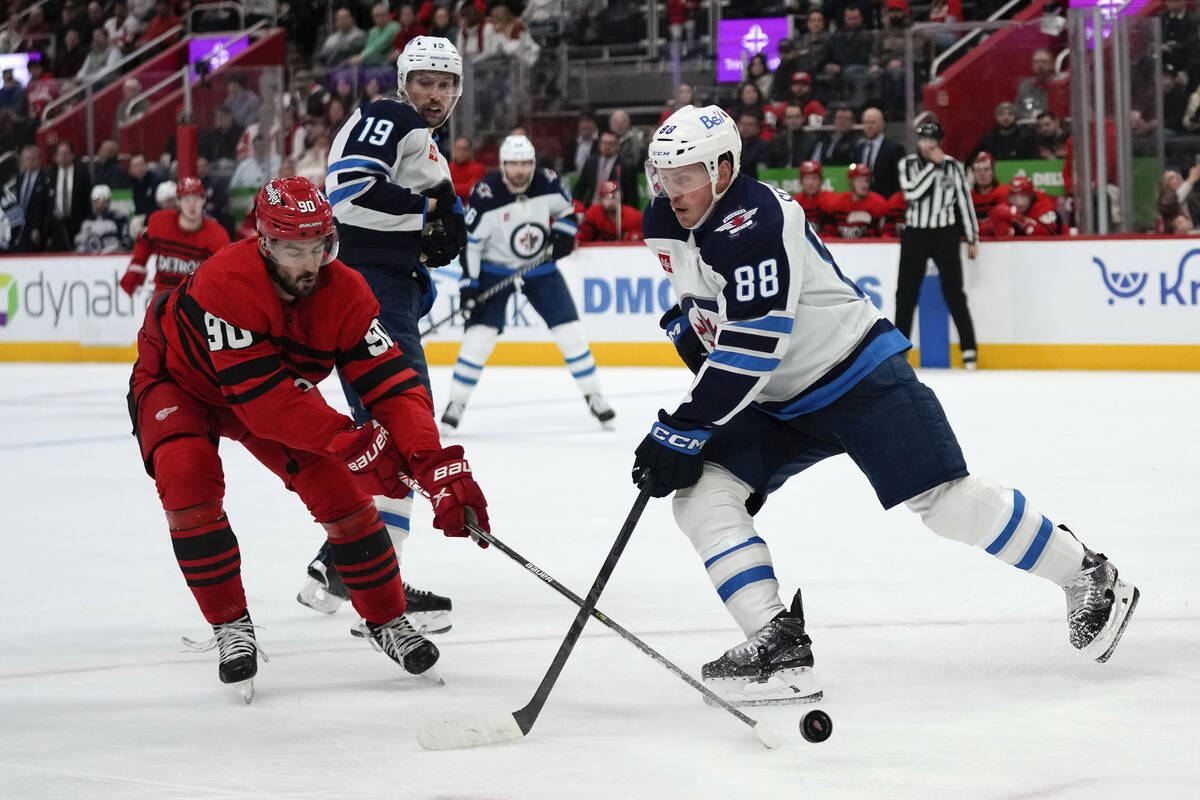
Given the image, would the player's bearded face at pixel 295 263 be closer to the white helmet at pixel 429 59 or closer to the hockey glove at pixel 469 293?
the white helmet at pixel 429 59

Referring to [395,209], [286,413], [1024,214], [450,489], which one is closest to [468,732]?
[450,489]

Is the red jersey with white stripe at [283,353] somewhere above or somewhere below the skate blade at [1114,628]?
above

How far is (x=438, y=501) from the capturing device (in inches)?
116

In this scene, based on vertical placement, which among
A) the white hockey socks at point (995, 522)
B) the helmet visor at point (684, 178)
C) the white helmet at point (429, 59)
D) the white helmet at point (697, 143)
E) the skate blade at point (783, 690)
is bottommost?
the skate blade at point (783, 690)

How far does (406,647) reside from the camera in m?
3.17

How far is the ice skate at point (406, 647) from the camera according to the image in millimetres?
3158

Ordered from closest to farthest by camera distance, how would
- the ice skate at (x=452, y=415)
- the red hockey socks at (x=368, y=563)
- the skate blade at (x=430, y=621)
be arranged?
the red hockey socks at (x=368, y=563) → the skate blade at (x=430, y=621) → the ice skate at (x=452, y=415)

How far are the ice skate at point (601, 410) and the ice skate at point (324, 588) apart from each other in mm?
3567

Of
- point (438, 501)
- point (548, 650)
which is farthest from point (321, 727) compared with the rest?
point (548, 650)

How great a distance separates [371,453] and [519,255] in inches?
186

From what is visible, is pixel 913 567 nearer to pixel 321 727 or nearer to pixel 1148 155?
pixel 321 727

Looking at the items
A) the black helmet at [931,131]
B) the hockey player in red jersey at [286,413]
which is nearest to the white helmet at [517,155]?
the black helmet at [931,131]

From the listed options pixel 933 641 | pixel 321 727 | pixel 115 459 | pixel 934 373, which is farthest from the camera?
pixel 934 373

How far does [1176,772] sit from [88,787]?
1671mm
